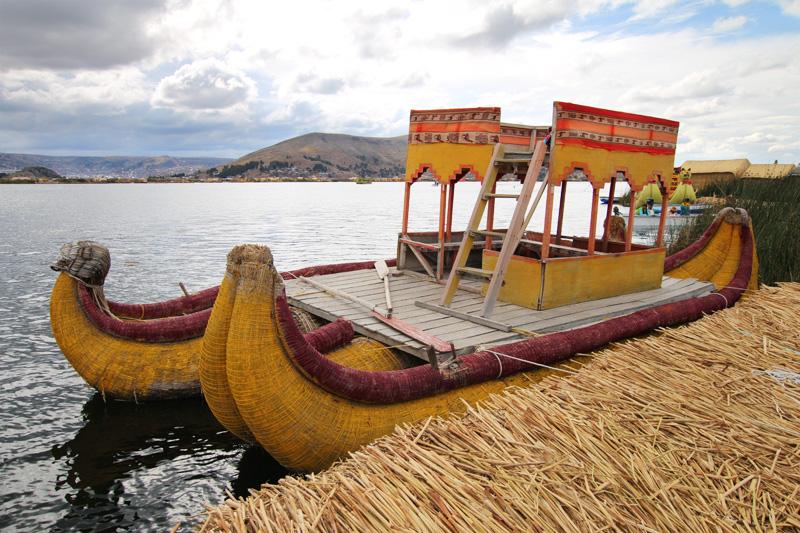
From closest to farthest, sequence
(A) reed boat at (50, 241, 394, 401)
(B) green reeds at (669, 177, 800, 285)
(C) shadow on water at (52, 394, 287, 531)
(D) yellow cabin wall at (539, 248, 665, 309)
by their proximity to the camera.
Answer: (C) shadow on water at (52, 394, 287, 531)
(A) reed boat at (50, 241, 394, 401)
(D) yellow cabin wall at (539, 248, 665, 309)
(B) green reeds at (669, 177, 800, 285)

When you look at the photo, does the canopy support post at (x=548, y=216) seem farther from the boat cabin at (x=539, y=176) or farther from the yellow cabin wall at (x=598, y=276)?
the yellow cabin wall at (x=598, y=276)

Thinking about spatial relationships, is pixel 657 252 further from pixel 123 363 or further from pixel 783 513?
pixel 123 363

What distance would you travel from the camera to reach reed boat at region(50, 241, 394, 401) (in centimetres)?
808

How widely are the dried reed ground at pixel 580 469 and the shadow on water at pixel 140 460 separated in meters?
4.14

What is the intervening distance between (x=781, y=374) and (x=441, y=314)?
4.31m

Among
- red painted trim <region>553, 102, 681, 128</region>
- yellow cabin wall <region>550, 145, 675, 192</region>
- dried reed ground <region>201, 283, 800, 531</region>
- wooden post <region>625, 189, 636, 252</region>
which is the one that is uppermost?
red painted trim <region>553, 102, 681, 128</region>

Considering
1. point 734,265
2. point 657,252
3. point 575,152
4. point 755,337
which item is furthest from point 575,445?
point 734,265

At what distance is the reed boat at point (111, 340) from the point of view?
26.5 feet

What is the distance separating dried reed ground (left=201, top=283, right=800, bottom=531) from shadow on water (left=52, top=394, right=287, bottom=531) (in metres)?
4.14

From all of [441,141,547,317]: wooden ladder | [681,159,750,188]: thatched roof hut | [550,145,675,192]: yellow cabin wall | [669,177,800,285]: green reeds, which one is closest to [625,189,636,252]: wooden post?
[550,145,675,192]: yellow cabin wall

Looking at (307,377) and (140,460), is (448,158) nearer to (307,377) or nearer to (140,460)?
(307,377)

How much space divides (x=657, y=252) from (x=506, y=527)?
8372mm

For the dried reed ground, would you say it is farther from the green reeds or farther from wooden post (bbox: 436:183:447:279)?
the green reeds

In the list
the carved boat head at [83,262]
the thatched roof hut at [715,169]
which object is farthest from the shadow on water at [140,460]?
the thatched roof hut at [715,169]
